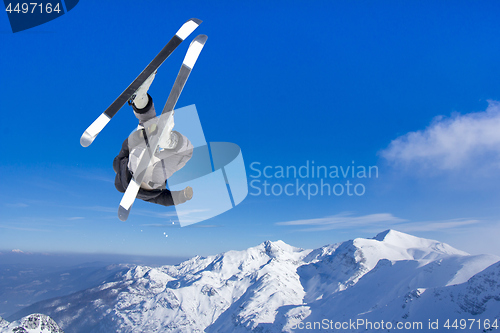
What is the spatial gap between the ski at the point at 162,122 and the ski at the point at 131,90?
0.97ft

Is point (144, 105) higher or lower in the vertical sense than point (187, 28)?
lower

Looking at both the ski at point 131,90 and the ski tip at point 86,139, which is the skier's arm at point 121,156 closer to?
the ski at point 131,90

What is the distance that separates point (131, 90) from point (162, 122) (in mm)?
790

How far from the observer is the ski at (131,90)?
475cm

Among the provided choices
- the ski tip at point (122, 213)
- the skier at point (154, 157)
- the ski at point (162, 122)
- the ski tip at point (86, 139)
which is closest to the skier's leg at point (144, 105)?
the skier at point (154, 157)

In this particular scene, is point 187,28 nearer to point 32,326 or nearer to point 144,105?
point 144,105

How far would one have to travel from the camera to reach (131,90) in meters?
5.08

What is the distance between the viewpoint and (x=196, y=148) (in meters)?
6.30

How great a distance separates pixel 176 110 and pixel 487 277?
268908 mm

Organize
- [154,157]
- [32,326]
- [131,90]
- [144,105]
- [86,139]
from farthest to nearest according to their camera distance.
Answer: [32,326] → [154,157] → [144,105] → [131,90] → [86,139]

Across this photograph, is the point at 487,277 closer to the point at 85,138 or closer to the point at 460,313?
the point at 460,313

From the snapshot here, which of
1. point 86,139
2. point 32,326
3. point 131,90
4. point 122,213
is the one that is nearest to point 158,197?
point 122,213

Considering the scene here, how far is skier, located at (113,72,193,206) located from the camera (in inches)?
212

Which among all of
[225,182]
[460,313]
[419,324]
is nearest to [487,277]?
[460,313]
